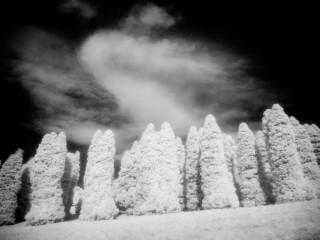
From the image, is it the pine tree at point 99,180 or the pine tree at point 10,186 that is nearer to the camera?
the pine tree at point 99,180

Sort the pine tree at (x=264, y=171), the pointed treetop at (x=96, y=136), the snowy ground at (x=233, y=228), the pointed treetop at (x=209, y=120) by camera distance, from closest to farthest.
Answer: the snowy ground at (x=233, y=228) → the pine tree at (x=264, y=171) → the pointed treetop at (x=209, y=120) → the pointed treetop at (x=96, y=136)

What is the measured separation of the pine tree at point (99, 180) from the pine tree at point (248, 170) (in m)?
21.6

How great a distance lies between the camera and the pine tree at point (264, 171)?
1486 inches

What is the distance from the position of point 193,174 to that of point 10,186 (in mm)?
34023

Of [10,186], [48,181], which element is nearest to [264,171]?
[48,181]

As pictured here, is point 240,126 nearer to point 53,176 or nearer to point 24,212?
point 53,176

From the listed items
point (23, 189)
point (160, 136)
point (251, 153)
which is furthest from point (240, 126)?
point (23, 189)

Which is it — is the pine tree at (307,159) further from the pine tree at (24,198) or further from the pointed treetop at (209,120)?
the pine tree at (24,198)

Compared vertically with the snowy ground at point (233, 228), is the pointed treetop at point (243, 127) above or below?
above

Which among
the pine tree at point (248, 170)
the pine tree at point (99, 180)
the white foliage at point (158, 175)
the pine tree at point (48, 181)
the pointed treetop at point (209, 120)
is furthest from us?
the pointed treetop at point (209, 120)

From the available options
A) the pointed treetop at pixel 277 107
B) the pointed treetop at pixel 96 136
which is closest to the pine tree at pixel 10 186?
the pointed treetop at pixel 96 136

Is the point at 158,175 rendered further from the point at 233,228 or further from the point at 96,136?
the point at 233,228

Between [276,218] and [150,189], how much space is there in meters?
22.0

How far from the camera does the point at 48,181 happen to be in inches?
1506
